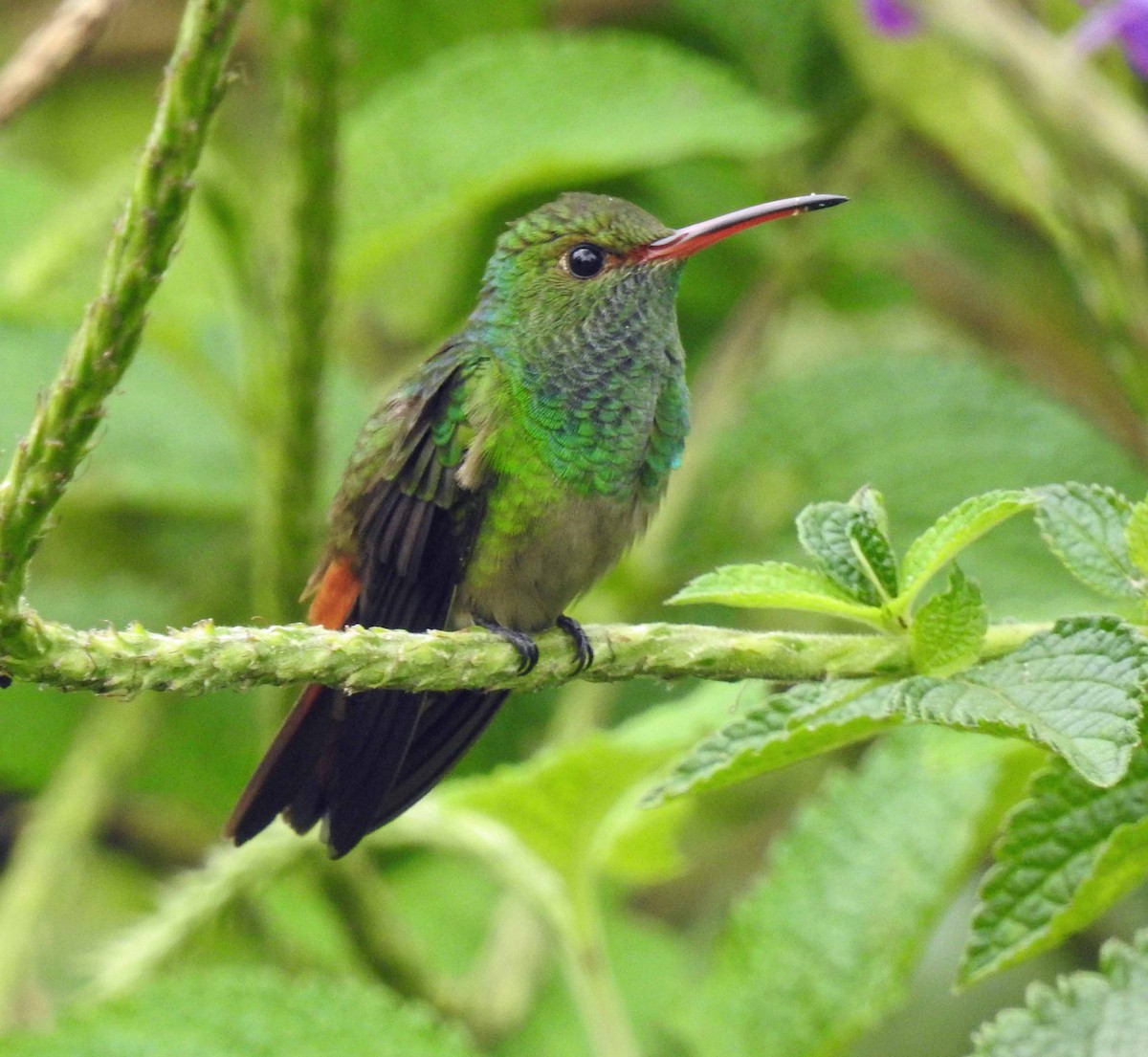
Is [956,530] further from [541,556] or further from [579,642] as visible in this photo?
[541,556]

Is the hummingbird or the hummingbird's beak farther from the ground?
the hummingbird's beak

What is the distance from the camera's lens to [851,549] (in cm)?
118

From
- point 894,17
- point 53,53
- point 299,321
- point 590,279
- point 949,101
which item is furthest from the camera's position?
point 949,101

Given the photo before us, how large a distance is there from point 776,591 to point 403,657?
10.8 inches

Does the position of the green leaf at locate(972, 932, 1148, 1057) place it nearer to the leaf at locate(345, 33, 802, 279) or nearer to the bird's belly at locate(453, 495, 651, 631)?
the bird's belly at locate(453, 495, 651, 631)

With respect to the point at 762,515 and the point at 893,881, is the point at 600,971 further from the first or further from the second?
the point at 762,515

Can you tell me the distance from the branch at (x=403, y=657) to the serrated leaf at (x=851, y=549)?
0.04 meters

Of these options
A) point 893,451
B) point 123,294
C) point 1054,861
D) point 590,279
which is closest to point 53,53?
point 123,294

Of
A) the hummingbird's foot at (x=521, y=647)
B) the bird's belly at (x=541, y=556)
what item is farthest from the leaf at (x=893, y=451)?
the hummingbird's foot at (x=521, y=647)

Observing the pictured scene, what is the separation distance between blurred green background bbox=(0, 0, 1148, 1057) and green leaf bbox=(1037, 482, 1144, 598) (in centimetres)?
94

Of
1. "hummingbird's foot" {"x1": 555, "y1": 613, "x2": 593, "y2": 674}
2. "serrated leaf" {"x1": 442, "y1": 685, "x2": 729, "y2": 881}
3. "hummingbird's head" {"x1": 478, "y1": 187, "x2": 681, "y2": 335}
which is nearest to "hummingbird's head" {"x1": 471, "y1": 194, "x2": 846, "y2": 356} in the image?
"hummingbird's head" {"x1": 478, "y1": 187, "x2": 681, "y2": 335}

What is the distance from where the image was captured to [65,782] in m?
2.45

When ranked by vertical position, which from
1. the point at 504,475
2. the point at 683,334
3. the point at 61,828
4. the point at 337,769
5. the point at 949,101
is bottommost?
the point at 61,828

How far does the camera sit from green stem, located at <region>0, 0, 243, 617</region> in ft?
3.29
